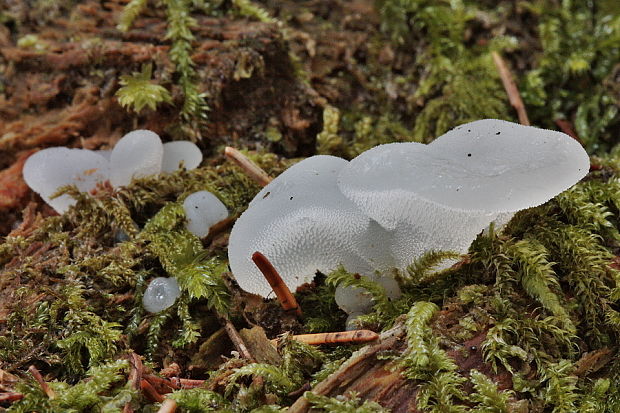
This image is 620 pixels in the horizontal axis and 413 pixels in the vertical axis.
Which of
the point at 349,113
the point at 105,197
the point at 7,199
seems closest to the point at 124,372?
the point at 105,197

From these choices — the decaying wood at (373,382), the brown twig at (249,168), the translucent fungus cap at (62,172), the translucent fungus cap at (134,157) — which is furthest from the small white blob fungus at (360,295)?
the translucent fungus cap at (62,172)

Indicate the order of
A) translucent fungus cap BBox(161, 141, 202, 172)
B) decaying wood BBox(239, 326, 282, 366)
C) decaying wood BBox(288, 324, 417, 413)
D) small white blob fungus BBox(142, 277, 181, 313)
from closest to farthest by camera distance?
decaying wood BBox(288, 324, 417, 413), decaying wood BBox(239, 326, 282, 366), small white blob fungus BBox(142, 277, 181, 313), translucent fungus cap BBox(161, 141, 202, 172)

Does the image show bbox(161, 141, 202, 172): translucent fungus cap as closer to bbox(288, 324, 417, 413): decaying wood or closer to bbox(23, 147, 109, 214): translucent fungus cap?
bbox(23, 147, 109, 214): translucent fungus cap

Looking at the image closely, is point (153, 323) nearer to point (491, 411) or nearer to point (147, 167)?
point (147, 167)

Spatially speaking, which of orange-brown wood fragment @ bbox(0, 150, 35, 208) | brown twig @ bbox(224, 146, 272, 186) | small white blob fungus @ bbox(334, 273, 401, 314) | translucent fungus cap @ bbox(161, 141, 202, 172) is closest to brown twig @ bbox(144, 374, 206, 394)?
small white blob fungus @ bbox(334, 273, 401, 314)

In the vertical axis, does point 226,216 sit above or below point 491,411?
below
